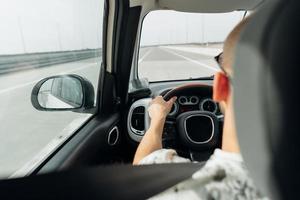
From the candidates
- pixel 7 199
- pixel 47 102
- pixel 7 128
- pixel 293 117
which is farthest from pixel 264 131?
pixel 47 102

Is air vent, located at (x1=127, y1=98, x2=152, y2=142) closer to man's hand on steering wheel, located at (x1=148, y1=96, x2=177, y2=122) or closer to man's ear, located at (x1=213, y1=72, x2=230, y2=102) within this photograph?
man's hand on steering wheel, located at (x1=148, y1=96, x2=177, y2=122)

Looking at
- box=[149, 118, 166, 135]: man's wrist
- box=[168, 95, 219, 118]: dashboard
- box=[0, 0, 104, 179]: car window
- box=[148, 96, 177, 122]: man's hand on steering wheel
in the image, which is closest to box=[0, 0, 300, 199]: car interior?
box=[0, 0, 104, 179]: car window

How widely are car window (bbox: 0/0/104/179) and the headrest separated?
1.45 m

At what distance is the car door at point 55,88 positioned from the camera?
221cm

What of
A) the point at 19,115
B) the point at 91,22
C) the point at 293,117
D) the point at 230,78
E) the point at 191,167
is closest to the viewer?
the point at 293,117

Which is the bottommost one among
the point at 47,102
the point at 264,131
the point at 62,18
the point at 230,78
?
the point at 47,102

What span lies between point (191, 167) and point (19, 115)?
4.41ft

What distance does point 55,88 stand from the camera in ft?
9.75

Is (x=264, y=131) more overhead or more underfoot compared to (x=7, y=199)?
more overhead

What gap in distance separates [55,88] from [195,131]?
1322mm

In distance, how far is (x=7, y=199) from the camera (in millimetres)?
1436

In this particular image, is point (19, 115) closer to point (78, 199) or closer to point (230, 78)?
point (78, 199)

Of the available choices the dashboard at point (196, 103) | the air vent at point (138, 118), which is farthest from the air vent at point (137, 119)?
the dashboard at point (196, 103)

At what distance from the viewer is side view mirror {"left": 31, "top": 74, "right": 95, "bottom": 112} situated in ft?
9.05
